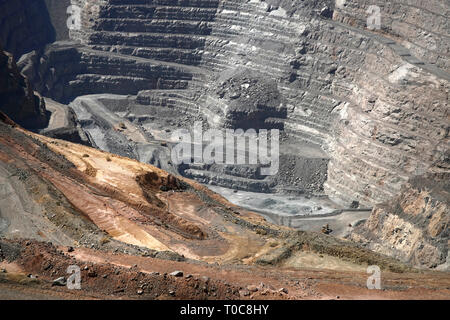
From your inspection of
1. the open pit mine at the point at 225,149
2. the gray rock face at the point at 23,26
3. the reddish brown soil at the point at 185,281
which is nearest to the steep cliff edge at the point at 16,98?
the open pit mine at the point at 225,149

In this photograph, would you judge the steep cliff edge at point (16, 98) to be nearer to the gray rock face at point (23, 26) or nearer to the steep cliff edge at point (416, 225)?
the gray rock face at point (23, 26)

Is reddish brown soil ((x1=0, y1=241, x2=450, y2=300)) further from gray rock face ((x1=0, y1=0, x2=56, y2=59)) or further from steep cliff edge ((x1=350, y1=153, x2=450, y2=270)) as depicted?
gray rock face ((x1=0, y1=0, x2=56, y2=59))

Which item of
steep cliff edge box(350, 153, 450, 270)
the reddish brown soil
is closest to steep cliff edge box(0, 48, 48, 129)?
steep cliff edge box(350, 153, 450, 270)

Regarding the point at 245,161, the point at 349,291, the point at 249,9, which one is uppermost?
the point at 249,9

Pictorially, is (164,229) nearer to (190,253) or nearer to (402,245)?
(190,253)

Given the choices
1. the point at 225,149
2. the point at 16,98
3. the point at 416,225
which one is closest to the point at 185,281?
the point at 416,225
